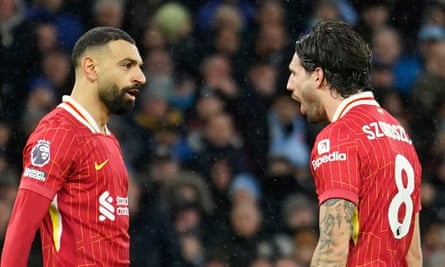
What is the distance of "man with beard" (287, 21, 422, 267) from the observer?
397cm

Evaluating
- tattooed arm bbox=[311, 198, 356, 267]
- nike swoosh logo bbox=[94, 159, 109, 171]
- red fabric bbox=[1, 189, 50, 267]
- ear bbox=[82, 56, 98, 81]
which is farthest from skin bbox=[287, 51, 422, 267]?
red fabric bbox=[1, 189, 50, 267]

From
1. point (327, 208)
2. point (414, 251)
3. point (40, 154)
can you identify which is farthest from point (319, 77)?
point (40, 154)

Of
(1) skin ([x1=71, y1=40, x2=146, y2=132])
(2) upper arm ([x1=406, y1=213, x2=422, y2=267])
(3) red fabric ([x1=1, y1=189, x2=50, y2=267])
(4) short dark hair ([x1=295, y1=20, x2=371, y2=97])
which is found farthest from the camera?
(1) skin ([x1=71, y1=40, x2=146, y2=132])

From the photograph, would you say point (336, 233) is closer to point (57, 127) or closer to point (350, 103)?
point (350, 103)

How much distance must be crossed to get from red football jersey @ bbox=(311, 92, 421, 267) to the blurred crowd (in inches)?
140

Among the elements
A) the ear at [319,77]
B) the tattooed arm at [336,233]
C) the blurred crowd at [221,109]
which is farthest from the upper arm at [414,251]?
the blurred crowd at [221,109]

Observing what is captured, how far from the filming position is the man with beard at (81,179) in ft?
15.0

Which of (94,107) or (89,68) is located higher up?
(89,68)

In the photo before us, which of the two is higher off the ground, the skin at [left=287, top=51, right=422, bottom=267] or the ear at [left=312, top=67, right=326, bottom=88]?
the ear at [left=312, top=67, right=326, bottom=88]

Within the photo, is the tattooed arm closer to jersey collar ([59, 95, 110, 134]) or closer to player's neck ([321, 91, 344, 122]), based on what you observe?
player's neck ([321, 91, 344, 122])

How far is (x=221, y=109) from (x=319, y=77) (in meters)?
3.85

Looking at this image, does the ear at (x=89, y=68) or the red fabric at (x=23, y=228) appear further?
the ear at (x=89, y=68)

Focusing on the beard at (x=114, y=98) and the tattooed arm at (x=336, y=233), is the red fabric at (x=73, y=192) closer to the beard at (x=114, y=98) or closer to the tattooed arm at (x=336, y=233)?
the beard at (x=114, y=98)

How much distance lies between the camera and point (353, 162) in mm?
3980
